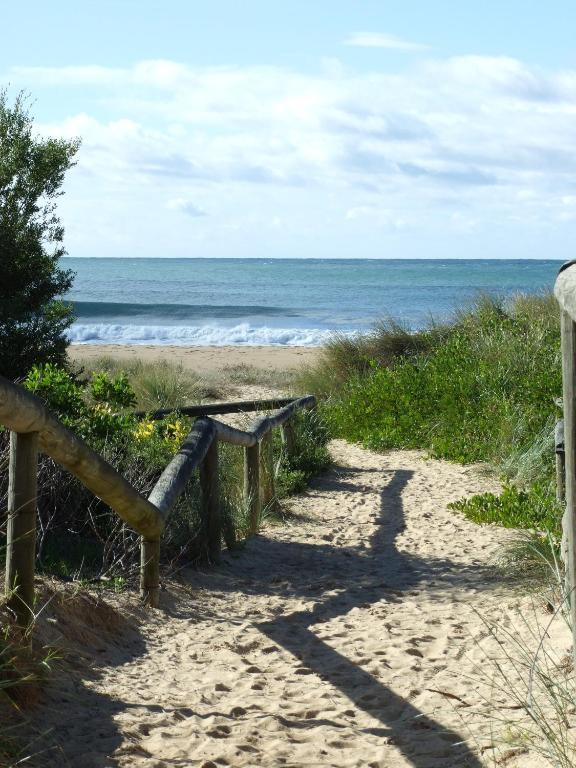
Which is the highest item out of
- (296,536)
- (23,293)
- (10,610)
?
(23,293)

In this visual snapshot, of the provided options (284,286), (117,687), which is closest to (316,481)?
(117,687)

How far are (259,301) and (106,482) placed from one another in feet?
166

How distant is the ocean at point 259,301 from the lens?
36.1m

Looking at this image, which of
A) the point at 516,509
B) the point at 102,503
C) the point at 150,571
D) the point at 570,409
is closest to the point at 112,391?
the point at 102,503

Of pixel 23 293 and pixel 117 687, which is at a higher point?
pixel 23 293

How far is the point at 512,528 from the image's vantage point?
7562 millimetres

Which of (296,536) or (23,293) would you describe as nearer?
(296,536)

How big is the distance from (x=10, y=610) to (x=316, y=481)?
256 inches

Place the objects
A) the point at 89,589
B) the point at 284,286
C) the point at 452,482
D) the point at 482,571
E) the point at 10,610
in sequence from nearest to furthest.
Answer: the point at 10,610, the point at 89,589, the point at 482,571, the point at 452,482, the point at 284,286

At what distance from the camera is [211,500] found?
6.30 metres

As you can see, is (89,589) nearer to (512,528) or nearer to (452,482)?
(512,528)

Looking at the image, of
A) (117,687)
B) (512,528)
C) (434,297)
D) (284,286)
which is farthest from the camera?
(284,286)

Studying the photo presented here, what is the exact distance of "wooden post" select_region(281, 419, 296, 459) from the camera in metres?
10.0

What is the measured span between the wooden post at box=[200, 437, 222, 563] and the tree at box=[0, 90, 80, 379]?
18.3 ft
